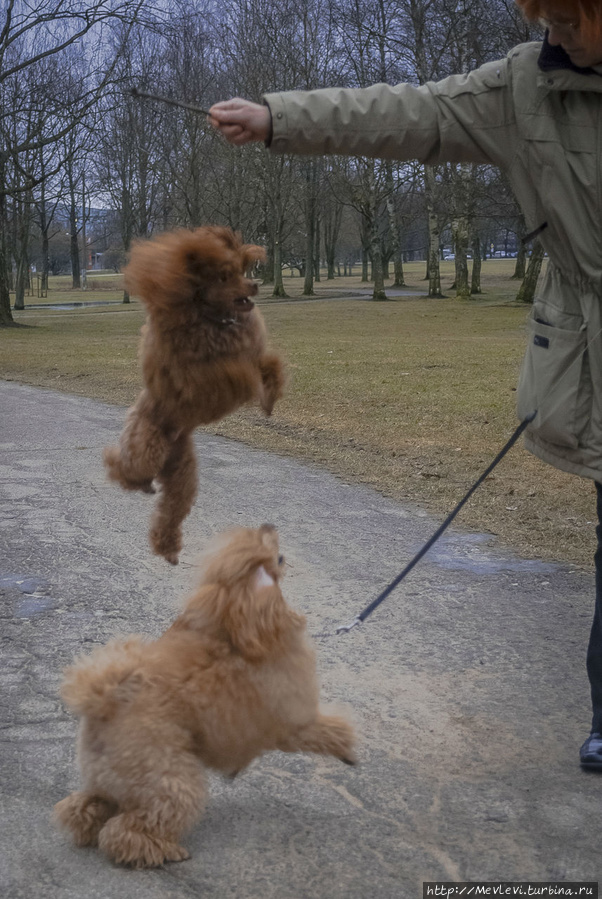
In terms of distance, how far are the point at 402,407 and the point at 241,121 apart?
782cm

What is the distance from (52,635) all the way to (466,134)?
273 cm

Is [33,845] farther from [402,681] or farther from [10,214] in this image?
[10,214]

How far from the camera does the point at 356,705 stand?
347 centimetres

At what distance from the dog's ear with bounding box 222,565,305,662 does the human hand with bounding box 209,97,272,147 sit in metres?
1.05

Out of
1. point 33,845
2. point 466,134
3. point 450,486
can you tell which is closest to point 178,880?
point 33,845

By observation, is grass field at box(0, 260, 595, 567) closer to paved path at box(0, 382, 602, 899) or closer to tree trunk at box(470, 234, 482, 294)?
paved path at box(0, 382, 602, 899)

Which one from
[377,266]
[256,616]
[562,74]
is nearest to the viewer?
[256,616]

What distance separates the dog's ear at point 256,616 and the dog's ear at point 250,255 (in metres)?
0.71

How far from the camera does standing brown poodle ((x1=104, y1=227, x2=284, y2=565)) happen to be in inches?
80.0

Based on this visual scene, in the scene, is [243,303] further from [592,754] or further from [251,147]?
[251,147]

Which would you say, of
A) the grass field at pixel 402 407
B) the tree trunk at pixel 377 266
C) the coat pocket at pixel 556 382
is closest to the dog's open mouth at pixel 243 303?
the grass field at pixel 402 407

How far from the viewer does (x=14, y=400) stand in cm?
1099

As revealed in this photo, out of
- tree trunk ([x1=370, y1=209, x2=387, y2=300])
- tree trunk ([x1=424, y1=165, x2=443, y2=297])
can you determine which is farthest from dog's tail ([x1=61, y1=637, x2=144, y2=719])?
tree trunk ([x1=370, y1=209, x2=387, y2=300])

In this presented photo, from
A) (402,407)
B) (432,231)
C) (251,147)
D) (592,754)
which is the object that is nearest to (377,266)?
(432,231)
